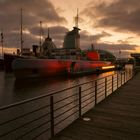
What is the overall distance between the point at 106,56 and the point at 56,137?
146 m

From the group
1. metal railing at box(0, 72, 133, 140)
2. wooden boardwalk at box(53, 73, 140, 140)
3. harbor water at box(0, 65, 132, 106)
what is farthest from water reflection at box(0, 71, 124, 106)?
wooden boardwalk at box(53, 73, 140, 140)

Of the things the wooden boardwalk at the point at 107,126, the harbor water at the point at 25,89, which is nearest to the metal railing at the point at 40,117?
the wooden boardwalk at the point at 107,126

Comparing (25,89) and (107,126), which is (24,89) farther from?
(107,126)

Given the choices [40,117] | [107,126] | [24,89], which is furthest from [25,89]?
[40,117]

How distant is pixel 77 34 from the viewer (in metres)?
126

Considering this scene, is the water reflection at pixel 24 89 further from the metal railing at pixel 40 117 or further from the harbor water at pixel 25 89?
the metal railing at pixel 40 117

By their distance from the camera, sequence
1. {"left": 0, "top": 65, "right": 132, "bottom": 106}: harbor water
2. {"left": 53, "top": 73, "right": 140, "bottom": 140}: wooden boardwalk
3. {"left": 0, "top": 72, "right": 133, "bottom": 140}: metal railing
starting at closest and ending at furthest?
1. {"left": 0, "top": 72, "right": 133, "bottom": 140}: metal railing
2. {"left": 53, "top": 73, "right": 140, "bottom": 140}: wooden boardwalk
3. {"left": 0, "top": 65, "right": 132, "bottom": 106}: harbor water

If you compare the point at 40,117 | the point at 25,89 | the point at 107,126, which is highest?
the point at 40,117

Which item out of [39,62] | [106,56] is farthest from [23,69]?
[106,56]

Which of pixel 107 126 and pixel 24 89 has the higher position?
pixel 107 126

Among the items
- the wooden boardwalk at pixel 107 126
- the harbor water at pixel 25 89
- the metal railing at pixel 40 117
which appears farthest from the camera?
A: the harbor water at pixel 25 89

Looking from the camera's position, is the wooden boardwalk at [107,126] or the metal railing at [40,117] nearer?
the metal railing at [40,117]

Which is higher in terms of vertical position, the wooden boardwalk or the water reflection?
the wooden boardwalk

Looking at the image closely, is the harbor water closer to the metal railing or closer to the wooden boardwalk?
the metal railing
